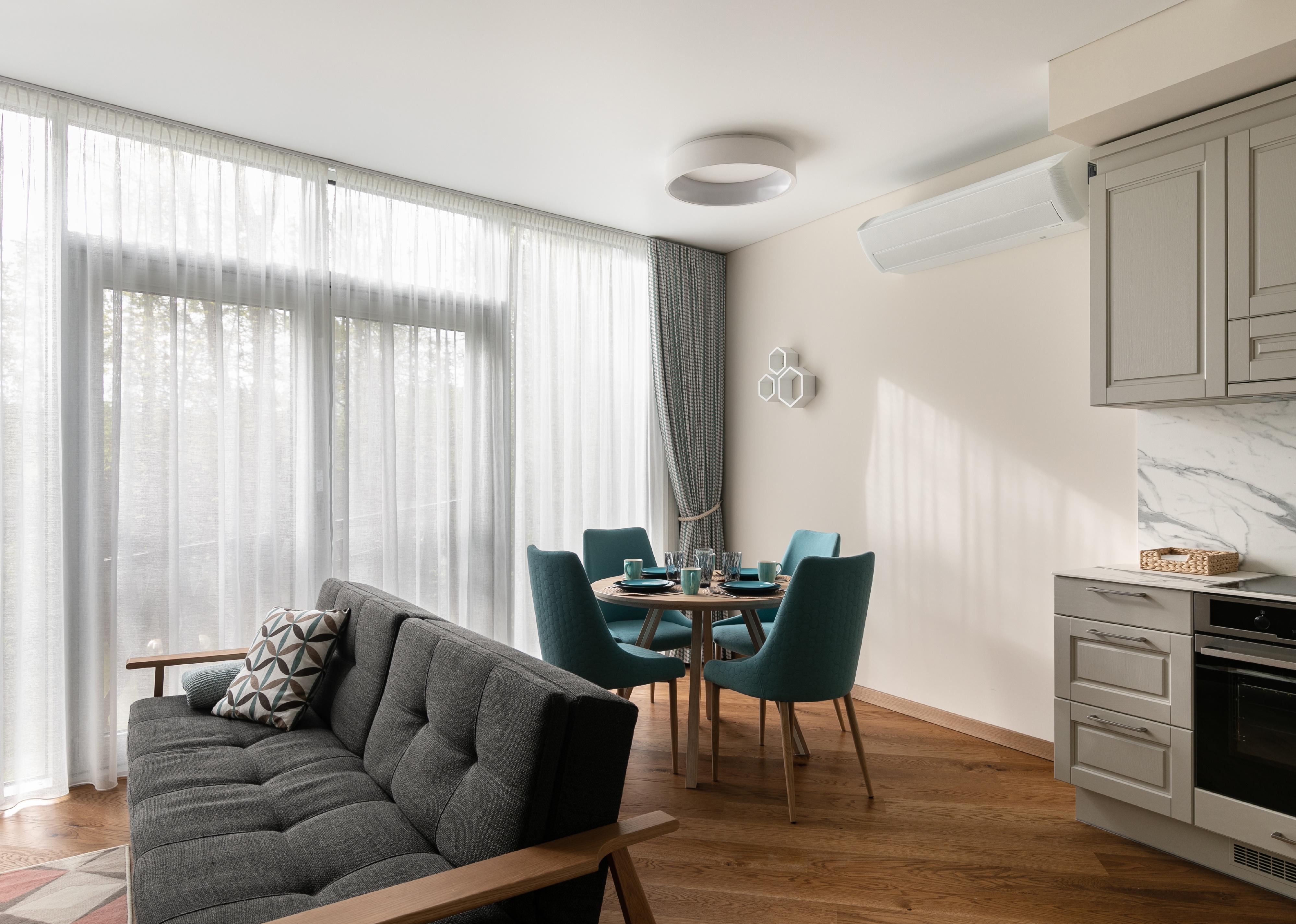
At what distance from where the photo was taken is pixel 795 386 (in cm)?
474

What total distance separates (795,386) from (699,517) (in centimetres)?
109

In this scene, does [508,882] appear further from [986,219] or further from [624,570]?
[986,219]

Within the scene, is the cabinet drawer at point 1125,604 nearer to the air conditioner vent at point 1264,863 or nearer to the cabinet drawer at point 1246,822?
the cabinet drawer at point 1246,822

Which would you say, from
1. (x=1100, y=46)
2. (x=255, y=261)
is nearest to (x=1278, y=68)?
(x=1100, y=46)

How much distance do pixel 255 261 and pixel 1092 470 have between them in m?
3.88

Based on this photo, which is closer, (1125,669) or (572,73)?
(1125,669)

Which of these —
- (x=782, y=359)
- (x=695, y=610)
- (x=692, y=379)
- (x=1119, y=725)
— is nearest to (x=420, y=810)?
(x=695, y=610)

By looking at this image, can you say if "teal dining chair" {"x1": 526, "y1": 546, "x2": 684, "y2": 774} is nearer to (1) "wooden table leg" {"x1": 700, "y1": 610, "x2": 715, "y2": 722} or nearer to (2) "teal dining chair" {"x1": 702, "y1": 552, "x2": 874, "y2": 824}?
(1) "wooden table leg" {"x1": 700, "y1": 610, "x2": 715, "y2": 722}

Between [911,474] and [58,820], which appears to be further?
[911,474]

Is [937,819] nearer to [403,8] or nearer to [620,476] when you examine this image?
[620,476]

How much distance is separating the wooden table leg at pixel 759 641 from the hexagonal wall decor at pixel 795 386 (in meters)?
1.67

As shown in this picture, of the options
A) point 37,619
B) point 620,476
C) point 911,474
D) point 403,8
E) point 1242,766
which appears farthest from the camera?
point 620,476

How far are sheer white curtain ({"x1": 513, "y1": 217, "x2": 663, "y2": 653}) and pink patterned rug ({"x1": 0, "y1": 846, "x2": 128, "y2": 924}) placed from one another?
220 cm

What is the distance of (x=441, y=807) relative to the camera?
1652 millimetres
